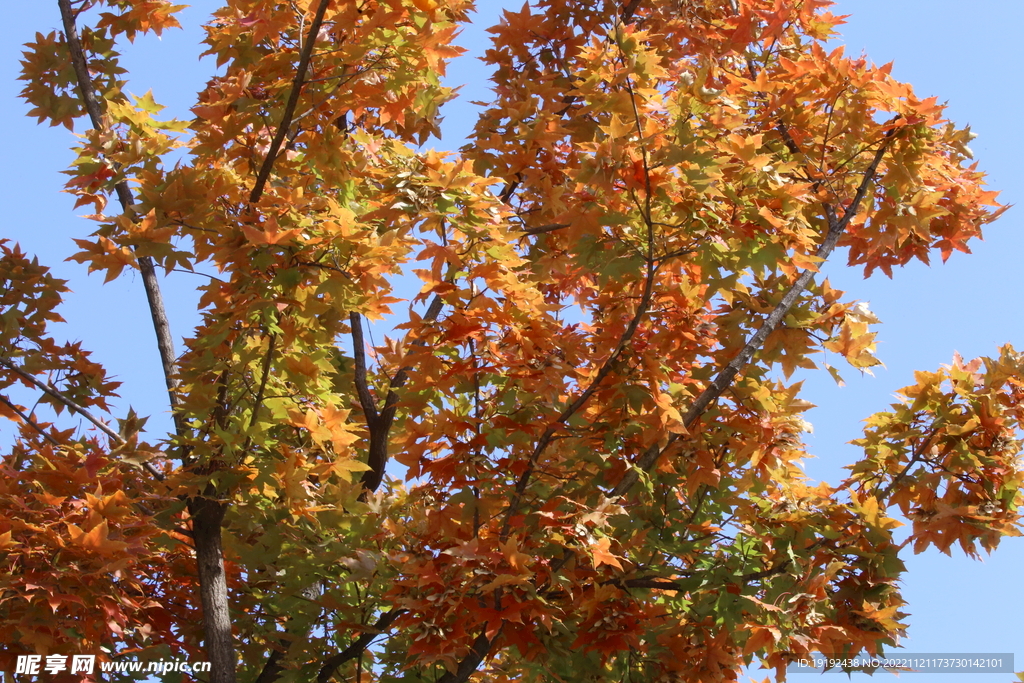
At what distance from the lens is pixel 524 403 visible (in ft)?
13.5

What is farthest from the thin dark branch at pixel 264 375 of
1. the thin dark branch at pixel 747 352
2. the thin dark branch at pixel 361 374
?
the thin dark branch at pixel 747 352

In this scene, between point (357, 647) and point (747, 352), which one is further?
point (357, 647)

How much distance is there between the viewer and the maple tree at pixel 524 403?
377 cm

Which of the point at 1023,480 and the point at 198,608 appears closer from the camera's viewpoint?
the point at 1023,480

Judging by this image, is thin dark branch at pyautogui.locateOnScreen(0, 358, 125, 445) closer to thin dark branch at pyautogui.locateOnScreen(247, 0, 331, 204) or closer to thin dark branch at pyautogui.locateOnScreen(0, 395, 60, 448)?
thin dark branch at pyautogui.locateOnScreen(0, 395, 60, 448)

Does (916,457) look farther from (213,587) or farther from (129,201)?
(129,201)

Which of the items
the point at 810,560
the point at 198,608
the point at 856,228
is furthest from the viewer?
the point at 198,608

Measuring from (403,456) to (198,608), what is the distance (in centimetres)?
211

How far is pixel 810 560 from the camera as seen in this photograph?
3.73m

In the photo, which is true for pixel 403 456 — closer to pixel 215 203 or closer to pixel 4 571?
pixel 215 203

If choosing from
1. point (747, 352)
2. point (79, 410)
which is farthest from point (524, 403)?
point (79, 410)

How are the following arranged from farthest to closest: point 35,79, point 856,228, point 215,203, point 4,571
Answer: point 35,79
point 856,228
point 215,203
point 4,571

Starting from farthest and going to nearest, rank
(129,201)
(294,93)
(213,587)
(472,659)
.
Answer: (129,201) < (213,587) < (294,93) < (472,659)

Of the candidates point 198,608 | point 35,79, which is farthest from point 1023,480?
point 35,79
